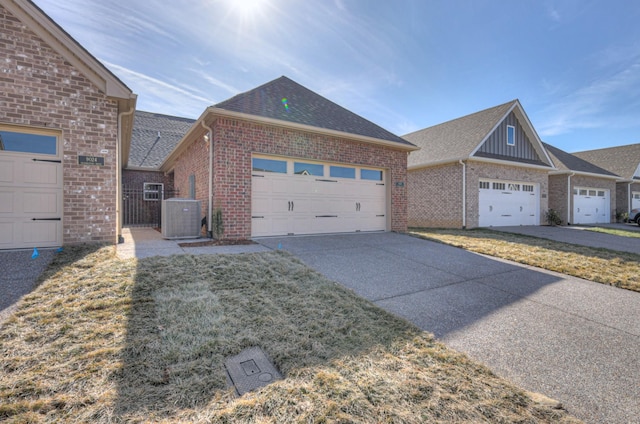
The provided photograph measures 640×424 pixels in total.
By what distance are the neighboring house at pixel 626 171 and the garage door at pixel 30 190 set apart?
30.1 metres

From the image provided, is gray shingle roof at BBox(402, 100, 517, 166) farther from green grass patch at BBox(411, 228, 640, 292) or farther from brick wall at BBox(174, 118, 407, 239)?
green grass patch at BBox(411, 228, 640, 292)

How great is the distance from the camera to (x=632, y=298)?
15.2ft

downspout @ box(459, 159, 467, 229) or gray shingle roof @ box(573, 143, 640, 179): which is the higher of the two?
gray shingle roof @ box(573, 143, 640, 179)

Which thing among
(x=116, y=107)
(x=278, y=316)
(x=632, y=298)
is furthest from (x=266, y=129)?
(x=632, y=298)

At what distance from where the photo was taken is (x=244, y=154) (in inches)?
310

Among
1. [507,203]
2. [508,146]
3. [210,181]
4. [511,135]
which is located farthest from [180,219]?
[511,135]

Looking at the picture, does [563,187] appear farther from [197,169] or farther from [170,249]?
[170,249]

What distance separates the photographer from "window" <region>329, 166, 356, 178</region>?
9.50 metres

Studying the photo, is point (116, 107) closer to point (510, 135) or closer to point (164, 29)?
point (164, 29)

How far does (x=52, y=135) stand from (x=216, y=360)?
669 cm

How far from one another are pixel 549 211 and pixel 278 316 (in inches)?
754

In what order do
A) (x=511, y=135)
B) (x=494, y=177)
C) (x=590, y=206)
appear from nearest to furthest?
(x=494, y=177)
(x=511, y=135)
(x=590, y=206)

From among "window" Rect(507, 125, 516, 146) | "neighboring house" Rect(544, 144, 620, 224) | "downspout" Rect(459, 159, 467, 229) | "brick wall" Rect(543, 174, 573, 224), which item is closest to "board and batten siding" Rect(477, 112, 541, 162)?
"window" Rect(507, 125, 516, 146)

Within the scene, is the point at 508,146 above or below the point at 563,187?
above
